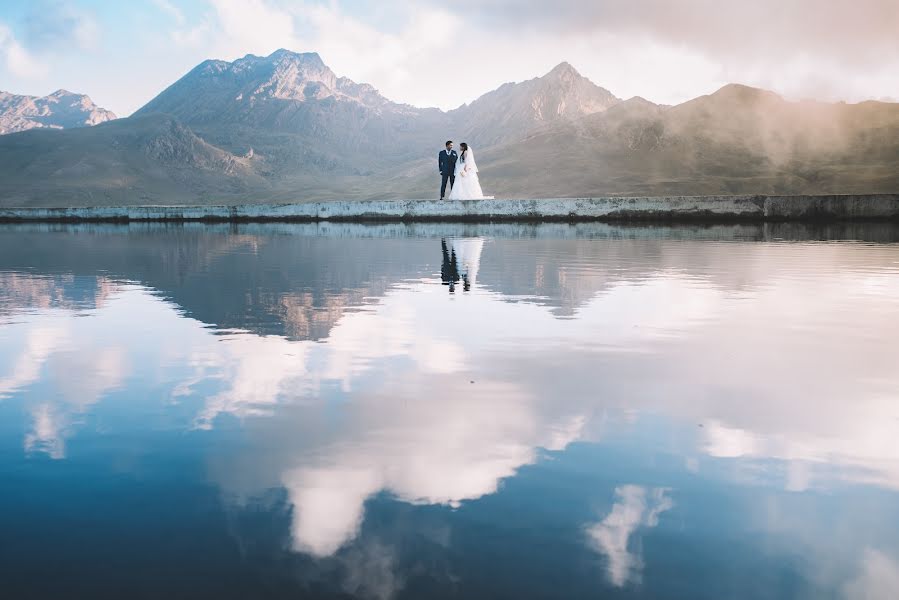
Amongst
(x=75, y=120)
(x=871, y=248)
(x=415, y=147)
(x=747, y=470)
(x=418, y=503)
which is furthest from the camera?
(x=75, y=120)

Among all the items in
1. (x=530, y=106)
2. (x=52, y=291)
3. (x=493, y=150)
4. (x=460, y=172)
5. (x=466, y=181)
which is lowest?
(x=52, y=291)

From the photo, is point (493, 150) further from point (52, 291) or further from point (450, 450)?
point (450, 450)

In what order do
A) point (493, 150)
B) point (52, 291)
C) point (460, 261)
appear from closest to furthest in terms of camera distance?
point (52, 291) → point (460, 261) → point (493, 150)

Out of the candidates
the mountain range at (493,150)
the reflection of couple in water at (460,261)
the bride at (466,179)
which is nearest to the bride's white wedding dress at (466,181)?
the bride at (466,179)

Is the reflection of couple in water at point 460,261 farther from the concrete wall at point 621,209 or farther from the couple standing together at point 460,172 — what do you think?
the concrete wall at point 621,209

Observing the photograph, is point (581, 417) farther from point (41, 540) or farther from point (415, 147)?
point (415, 147)

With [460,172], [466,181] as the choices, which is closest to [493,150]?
[466,181]

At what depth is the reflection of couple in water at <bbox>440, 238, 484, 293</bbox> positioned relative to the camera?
8.83 metres

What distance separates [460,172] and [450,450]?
67.9ft

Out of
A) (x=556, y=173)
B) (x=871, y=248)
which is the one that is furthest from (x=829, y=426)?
(x=556, y=173)

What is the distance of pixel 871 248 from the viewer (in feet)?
42.7

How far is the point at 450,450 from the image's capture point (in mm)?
2768

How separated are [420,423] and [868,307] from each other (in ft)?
16.2

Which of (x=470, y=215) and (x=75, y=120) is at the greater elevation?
(x=75, y=120)
